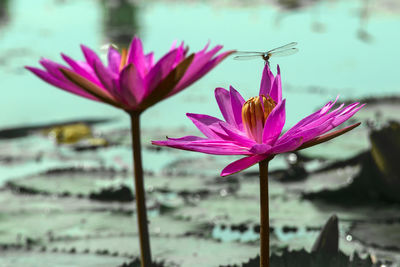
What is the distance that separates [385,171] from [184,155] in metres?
0.78

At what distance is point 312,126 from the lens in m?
0.51

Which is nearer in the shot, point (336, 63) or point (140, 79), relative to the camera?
point (140, 79)

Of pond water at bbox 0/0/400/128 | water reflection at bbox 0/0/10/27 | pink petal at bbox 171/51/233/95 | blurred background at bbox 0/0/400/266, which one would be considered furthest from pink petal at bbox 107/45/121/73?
water reflection at bbox 0/0/10/27

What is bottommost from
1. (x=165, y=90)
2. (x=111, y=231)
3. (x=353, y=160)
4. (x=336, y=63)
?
(x=111, y=231)

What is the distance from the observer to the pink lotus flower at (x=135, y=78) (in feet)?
2.35

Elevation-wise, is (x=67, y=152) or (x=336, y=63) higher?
(x=336, y=63)

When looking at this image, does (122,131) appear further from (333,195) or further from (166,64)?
(166,64)

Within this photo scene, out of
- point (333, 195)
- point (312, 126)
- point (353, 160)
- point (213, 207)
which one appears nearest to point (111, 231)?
point (213, 207)

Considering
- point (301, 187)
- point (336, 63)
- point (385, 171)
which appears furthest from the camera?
point (336, 63)

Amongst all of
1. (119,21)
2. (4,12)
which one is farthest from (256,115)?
(4,12)

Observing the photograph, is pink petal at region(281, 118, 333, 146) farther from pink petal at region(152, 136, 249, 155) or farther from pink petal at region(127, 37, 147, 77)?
pink petal at region(127, 37, 147, 77)

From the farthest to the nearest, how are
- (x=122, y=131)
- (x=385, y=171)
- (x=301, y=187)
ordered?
(x=122, y=131)
(x=301, y=187)
(x=385, y=171)

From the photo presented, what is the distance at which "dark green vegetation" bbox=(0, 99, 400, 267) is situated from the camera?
3.34 ft

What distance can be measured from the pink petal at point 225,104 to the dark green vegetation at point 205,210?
9.2 inches
